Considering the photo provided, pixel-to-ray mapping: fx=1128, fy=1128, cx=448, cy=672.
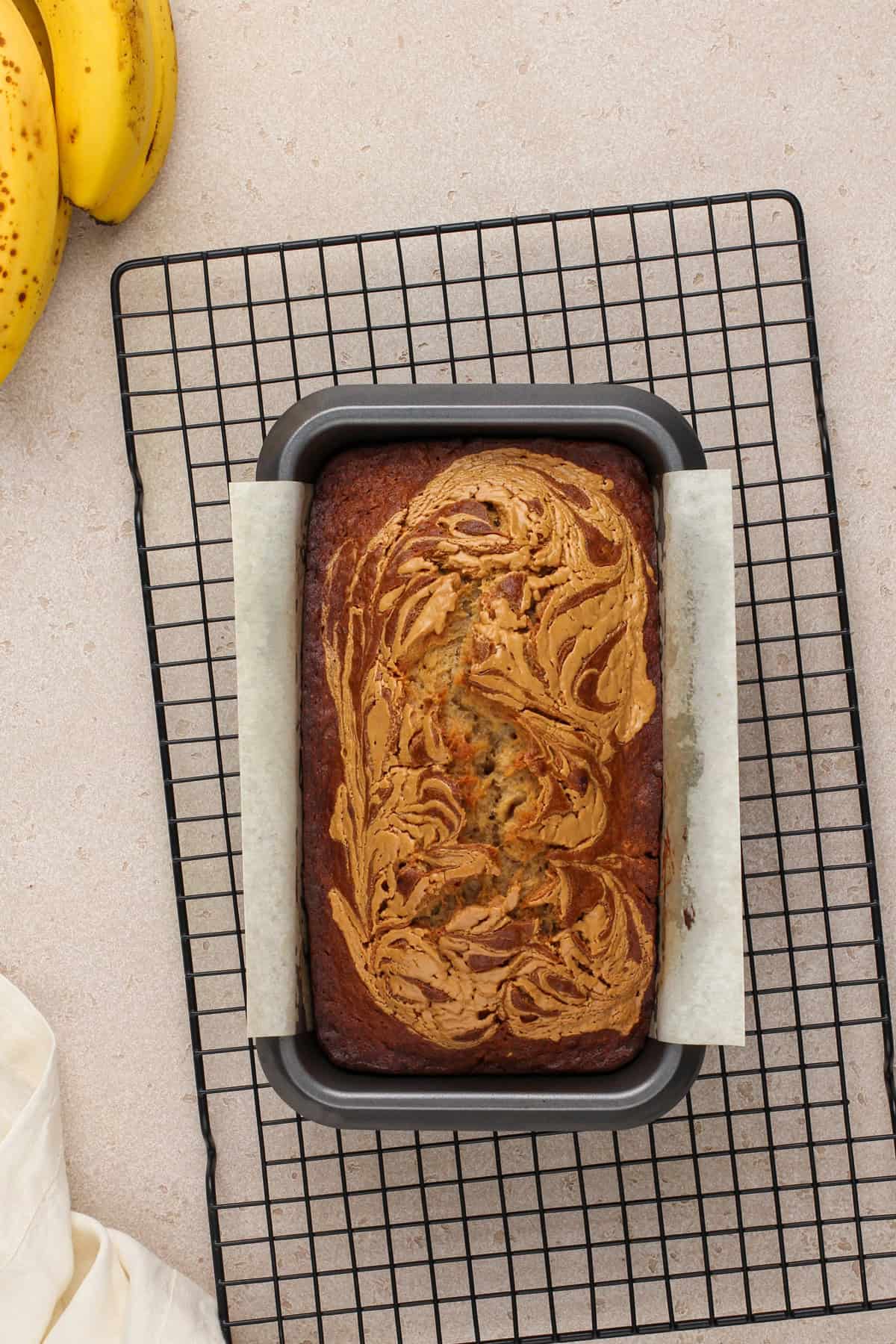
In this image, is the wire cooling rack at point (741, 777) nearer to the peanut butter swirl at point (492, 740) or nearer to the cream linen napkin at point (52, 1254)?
the cream linen napkin at point (52, 1254)

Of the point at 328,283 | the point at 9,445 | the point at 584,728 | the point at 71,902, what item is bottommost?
the point at 71,902

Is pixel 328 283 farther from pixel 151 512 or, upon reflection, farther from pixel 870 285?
pixel 870 285

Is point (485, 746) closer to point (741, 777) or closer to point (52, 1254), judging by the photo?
point (741, 777)

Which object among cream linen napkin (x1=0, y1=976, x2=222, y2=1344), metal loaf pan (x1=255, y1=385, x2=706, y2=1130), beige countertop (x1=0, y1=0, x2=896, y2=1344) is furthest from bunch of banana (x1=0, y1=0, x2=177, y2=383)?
cream linen napkin (x1=0, y1=976, x2=222, y2=1344)

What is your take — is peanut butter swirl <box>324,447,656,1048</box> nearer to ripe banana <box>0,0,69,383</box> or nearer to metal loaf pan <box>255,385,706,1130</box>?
metal loaf pan <box>255,385,706,1130</box>

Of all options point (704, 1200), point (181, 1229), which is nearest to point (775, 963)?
point (704, 1200)

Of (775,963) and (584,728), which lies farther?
(775,963)

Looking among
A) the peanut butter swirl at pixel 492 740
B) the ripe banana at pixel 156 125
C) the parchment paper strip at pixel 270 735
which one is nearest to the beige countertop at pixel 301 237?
the ripe banana at pixel 156 125
